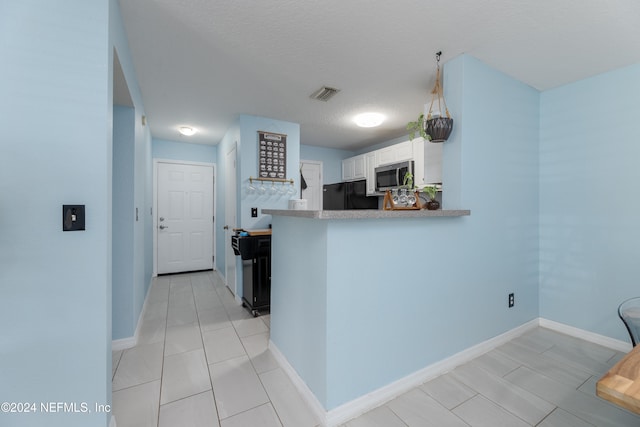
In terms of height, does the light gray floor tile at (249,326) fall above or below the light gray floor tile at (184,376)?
above

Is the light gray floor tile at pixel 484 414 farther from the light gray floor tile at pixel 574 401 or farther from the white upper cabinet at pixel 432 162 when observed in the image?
the white upper cabinet at pixel 432 162

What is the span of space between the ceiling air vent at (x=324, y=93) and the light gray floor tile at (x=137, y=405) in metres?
2.76

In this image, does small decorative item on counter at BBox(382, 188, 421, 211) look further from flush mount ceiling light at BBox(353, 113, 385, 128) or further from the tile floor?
flush mount ceiling light at BBox(353, 113, 385, 128)

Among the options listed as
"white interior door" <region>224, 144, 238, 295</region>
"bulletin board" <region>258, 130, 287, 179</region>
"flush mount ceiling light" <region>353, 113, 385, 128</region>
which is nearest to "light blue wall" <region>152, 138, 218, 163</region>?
"white interior door" <region>224, 144, 238, 295</region>

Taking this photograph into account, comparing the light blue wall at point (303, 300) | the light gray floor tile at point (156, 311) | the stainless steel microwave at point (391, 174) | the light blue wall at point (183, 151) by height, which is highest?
the light blue wall at point (183, 151)

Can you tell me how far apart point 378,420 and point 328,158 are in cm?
443

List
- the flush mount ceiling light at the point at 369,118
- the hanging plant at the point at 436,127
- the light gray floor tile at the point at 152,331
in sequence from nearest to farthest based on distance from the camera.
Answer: the hanging plant at the point at 436,127, the light gray floor tile at the point at 152,331, the flush mount ceiling light at the point at 369,118

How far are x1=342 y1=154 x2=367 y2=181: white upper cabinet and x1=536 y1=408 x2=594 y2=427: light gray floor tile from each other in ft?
11.6

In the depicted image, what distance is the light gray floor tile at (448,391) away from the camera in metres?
1.61

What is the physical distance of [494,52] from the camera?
2023 mm

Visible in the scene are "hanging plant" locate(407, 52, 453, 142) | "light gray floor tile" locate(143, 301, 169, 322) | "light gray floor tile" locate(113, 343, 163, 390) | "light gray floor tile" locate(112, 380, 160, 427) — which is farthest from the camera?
"light gray floor tile" locate(143, 301, 169, 322)

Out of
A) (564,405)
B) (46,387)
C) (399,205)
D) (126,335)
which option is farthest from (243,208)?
(564,405)

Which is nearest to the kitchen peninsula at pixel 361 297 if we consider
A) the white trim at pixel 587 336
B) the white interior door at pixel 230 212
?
the white trim at pixel 587 336

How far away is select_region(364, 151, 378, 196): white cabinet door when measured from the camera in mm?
4316
